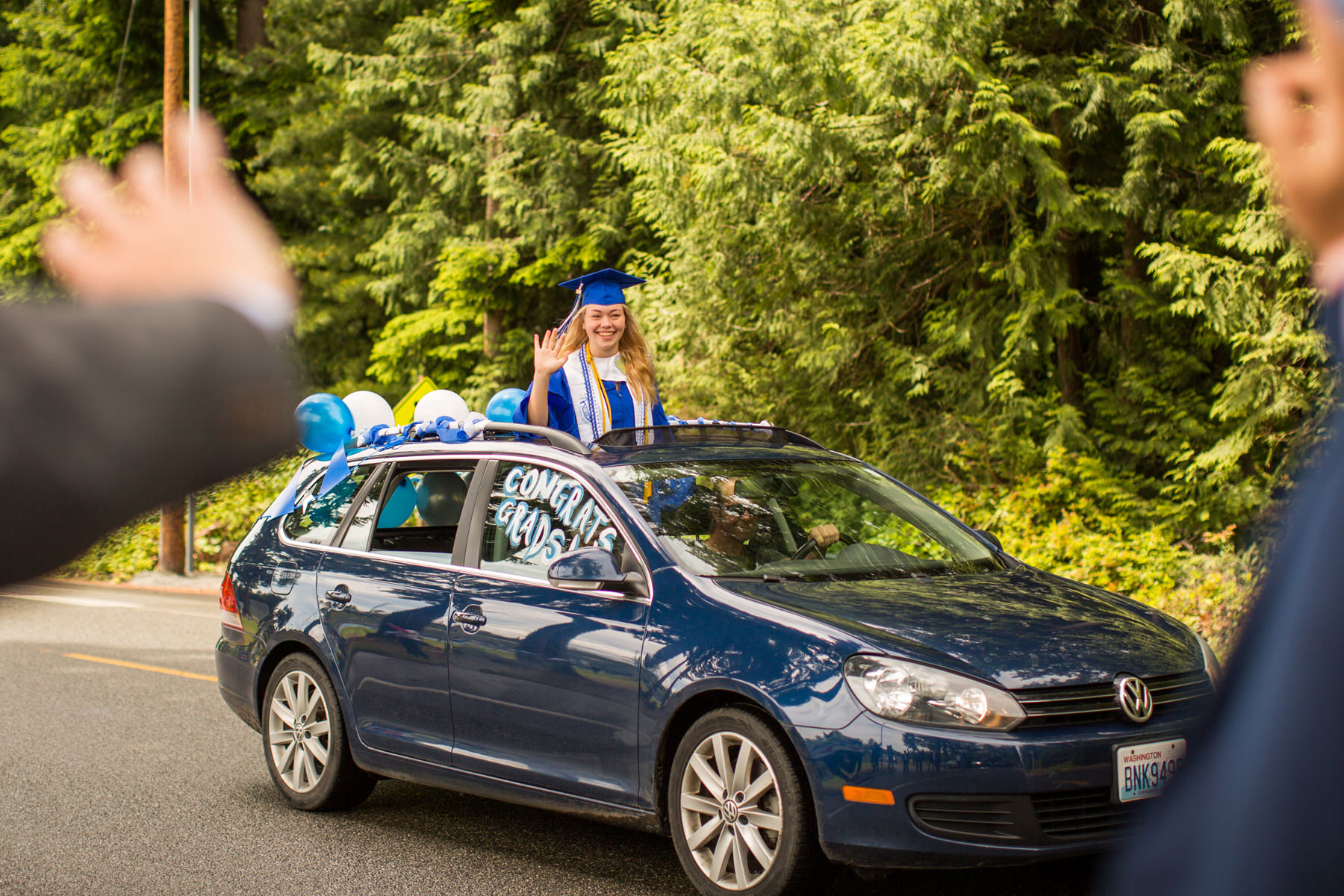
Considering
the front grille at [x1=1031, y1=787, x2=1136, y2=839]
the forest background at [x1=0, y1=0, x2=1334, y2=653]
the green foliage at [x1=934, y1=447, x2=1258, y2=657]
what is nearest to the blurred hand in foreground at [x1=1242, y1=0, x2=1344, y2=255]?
the front grille at [x1=1031, y1=787, x2=1136, y2=839]

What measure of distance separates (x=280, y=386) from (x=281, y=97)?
97.8 feet

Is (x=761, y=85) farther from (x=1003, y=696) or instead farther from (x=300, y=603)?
(x=1003, y=696)

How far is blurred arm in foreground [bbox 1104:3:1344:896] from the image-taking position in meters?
0.84

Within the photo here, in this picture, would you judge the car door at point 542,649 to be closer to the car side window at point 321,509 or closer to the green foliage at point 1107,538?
the car side window at point 321,509

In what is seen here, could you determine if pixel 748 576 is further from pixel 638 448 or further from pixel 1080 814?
pixel 1080 814

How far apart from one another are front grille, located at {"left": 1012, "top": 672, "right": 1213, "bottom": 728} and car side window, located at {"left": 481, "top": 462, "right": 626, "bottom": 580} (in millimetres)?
1740

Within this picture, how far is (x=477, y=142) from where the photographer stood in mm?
22891

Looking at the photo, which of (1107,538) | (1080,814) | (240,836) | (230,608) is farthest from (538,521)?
(1107,538)

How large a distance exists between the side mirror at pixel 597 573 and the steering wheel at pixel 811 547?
693mm

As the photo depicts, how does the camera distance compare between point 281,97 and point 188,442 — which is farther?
point 281,97

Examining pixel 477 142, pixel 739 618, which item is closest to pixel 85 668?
pixel 739 618

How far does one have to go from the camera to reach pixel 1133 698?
14.5ft

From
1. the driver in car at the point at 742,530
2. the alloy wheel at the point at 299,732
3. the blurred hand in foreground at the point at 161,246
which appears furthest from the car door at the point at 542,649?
the blurred hand in foreground at the point at 161,246

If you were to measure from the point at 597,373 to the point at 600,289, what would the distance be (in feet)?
1.56
